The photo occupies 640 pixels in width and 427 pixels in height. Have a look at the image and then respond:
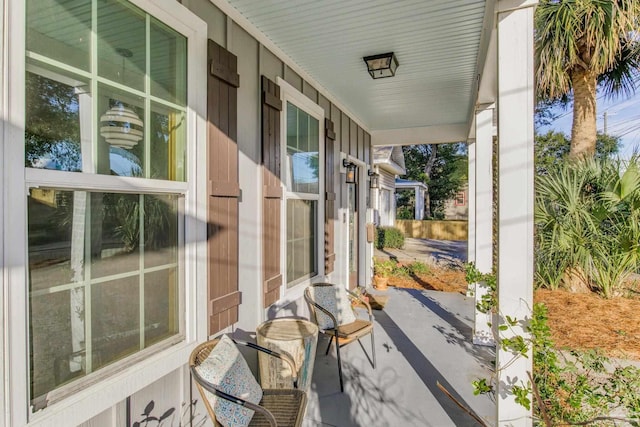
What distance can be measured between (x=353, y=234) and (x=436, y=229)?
10.9 meters

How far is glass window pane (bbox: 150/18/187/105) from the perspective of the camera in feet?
5.85

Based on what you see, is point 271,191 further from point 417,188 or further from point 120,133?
point 417,188

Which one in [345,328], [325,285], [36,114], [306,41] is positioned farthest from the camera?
[325,285]

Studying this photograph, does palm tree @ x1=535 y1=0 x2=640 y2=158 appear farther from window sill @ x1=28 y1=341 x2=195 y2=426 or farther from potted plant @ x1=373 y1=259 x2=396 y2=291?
window sill @ x1=28 y1=341 x2=195 y2=426

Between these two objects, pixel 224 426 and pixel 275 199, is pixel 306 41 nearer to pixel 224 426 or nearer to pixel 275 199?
pixel 275 199

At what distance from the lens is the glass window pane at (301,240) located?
3361mm

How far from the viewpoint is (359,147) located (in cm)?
560

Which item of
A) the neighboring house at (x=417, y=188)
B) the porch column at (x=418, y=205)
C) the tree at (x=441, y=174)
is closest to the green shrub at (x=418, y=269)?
the neighboring house at (x=417, y=188)

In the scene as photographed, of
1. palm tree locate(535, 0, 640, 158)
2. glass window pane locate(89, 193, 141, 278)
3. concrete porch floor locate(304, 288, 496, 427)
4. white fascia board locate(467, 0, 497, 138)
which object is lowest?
concrete porch floor locate(304, 288, 496, 427)

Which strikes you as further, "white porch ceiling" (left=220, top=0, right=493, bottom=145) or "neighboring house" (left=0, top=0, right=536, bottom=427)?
"white porch ceiling" (left=220, top=0, right=493, bottom=145)

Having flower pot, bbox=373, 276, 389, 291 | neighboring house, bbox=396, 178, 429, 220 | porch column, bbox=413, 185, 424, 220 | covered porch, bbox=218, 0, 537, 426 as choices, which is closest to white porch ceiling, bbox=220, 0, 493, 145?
covered porch, bbox=218, 0, 537, 426

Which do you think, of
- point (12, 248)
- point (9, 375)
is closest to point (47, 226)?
point (12, 248)

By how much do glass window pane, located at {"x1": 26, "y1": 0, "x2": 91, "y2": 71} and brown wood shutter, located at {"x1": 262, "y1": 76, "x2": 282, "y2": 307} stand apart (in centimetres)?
136

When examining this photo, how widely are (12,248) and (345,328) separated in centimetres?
257
